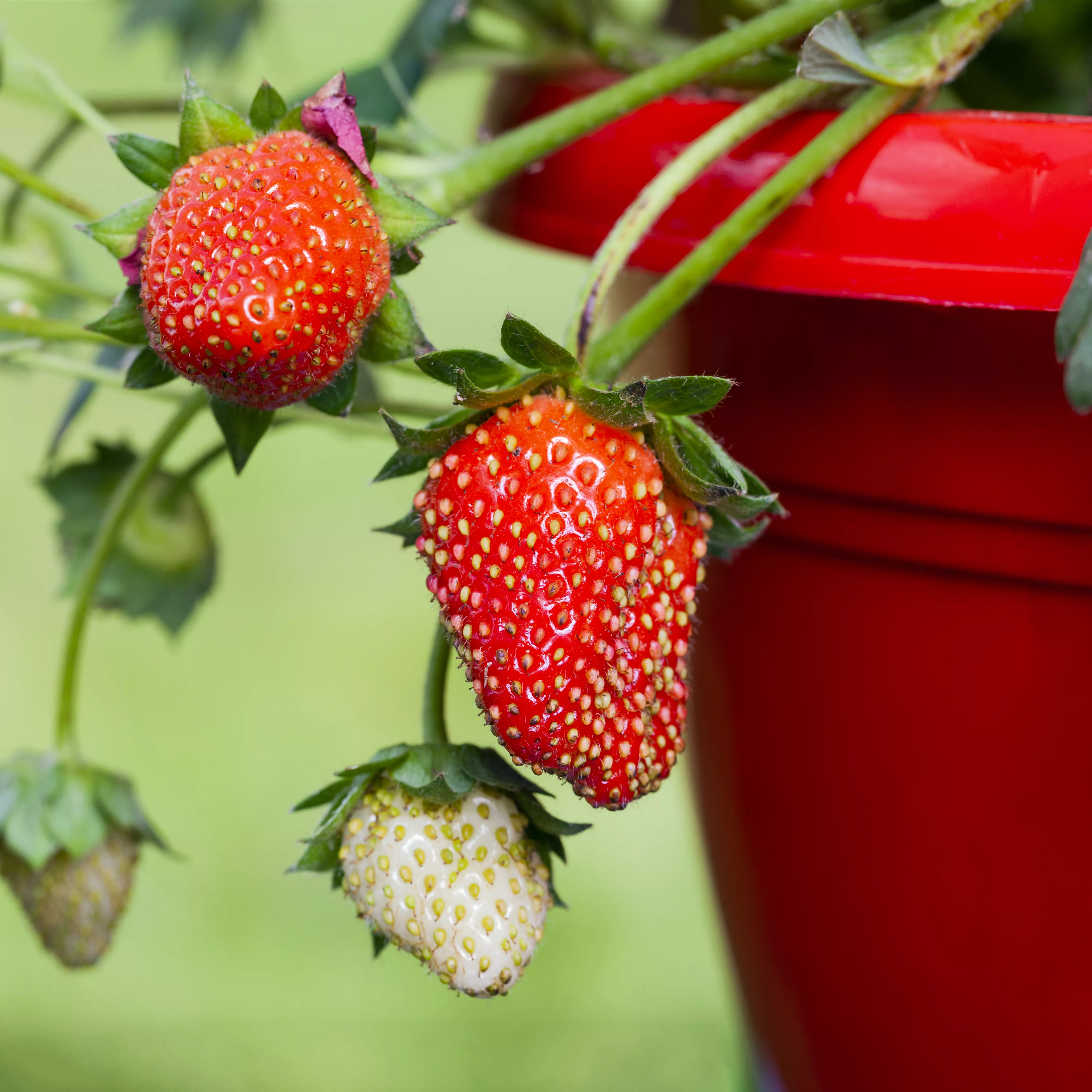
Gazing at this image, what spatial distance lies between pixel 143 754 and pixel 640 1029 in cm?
47

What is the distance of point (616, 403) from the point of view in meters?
0.35

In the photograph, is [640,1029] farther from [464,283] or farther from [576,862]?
[464,283]

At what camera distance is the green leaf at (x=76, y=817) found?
509 millimetres

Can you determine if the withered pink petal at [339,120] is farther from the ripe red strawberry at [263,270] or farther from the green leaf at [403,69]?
the green leaf at [403,69]

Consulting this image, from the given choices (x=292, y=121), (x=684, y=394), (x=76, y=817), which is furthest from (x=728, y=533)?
(x=76, y=817)

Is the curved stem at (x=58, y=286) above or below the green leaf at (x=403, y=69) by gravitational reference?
below

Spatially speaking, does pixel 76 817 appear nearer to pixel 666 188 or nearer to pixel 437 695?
pixel 437 695

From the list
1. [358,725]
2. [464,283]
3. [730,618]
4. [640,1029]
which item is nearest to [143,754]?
[358,725]

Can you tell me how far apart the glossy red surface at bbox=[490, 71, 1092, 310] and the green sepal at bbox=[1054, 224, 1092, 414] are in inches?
1.7

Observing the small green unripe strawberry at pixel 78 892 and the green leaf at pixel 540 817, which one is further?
the small green unripe strawberry at pixel 78 892

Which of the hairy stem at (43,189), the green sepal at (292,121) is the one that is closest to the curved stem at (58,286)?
the hairy stem at (43,189)

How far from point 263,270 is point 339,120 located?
58 mm

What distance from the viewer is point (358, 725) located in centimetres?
116

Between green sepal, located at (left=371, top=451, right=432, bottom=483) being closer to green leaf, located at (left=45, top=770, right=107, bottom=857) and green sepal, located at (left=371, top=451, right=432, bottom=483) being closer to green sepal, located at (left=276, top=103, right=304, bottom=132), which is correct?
green sepal, located at (left=276, top=103, right=304, bottom=132)
